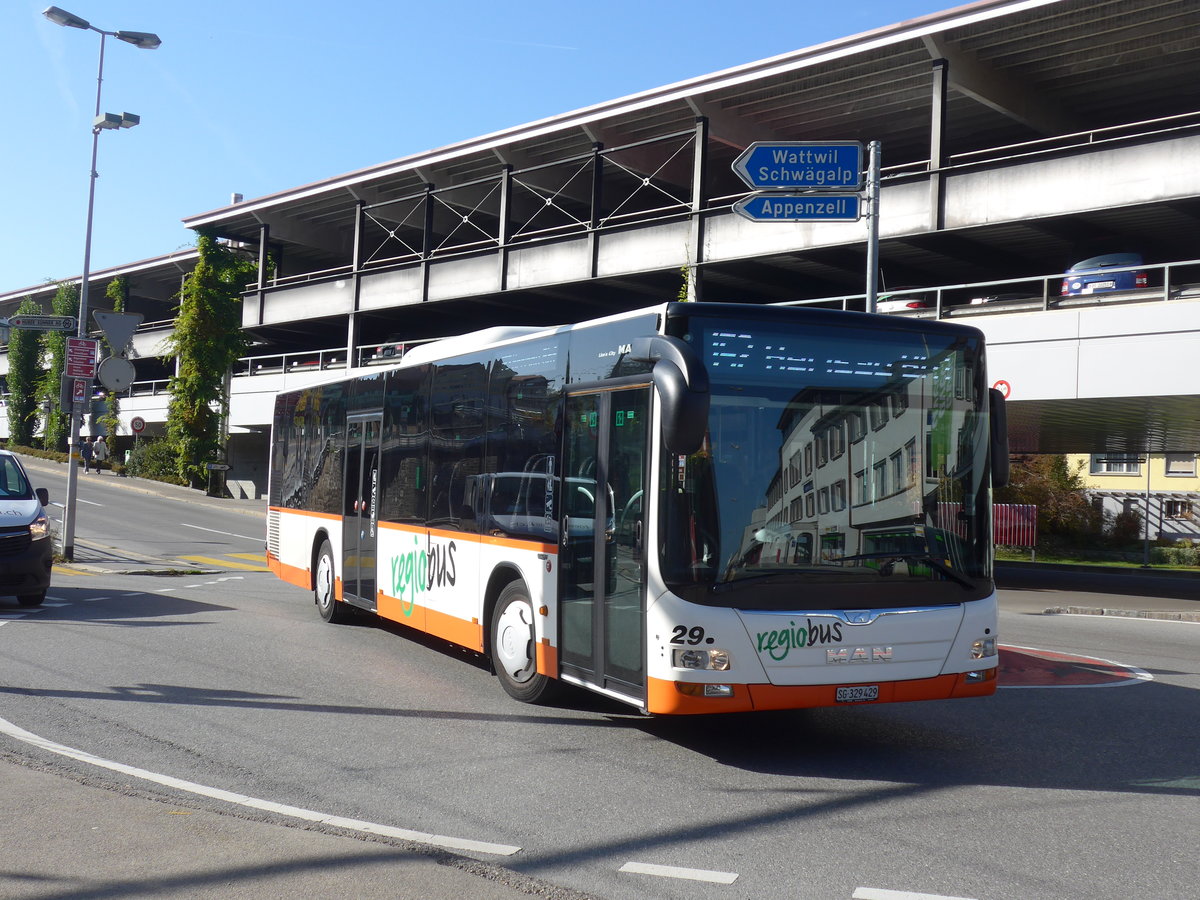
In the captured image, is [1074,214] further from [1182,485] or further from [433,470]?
[1182,485]

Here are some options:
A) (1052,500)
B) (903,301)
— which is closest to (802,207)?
(903,301)

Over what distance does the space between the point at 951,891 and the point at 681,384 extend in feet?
9.51

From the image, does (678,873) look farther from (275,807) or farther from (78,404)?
(78,404)

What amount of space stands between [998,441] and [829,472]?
1.45 metres

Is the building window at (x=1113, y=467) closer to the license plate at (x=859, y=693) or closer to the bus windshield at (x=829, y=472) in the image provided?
the bus windshield at (x=829, y=472)

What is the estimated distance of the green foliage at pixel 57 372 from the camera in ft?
213

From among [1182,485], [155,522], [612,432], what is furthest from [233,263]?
[612,432]

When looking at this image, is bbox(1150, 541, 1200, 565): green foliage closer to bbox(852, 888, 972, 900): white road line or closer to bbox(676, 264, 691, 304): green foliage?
bbox(676, 264, 691, 304): green foliage

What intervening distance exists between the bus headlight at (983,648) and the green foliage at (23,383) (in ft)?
240

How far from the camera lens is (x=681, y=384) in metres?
6.43

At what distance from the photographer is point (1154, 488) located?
171 ft

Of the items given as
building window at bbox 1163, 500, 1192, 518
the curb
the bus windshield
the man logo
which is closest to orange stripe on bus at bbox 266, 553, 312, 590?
the bus windshield

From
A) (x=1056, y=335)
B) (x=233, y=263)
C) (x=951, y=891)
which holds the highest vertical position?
(x=233, y=263)

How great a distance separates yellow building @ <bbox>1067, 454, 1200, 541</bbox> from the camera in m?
48.2
